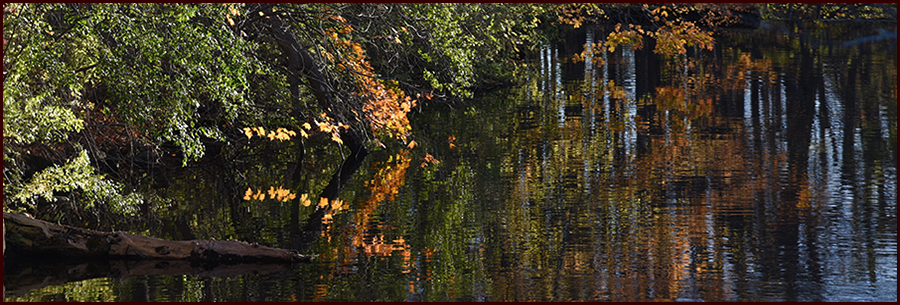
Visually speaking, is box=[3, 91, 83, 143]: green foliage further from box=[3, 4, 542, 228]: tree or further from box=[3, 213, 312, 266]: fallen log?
box=[3, 213, 312, 266]: fallen log

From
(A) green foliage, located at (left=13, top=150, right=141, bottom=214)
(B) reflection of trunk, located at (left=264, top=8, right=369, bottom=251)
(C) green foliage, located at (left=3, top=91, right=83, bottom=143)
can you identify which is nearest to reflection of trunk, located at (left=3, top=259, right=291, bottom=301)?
(A) green foliage, located at (left=13, top=150, right=141, bottom=214)

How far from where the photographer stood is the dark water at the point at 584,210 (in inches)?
416

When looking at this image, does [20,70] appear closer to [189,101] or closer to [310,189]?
[189,101]

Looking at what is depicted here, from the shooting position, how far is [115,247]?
40.1 ft

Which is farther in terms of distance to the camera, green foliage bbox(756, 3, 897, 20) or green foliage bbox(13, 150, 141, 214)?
green foliage bbox(756, 3, 897, 20)

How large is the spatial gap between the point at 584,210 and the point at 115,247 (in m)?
6.41

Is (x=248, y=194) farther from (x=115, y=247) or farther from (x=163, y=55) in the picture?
(x=163, y=55)

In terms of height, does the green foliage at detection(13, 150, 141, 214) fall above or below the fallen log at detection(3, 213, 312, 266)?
above

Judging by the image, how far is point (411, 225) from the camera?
13789 millimetres

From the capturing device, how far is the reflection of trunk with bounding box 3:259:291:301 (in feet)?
37.0

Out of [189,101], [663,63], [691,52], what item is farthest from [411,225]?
[691,52]

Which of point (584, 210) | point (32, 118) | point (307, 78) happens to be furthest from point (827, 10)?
point (32, 118)

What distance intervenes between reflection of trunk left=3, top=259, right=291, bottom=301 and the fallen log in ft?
0.40

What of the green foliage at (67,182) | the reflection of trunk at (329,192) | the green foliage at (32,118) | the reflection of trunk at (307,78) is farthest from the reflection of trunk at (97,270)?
the reflection of trunk at (307,78)
